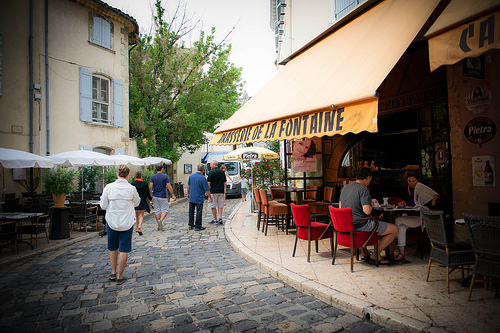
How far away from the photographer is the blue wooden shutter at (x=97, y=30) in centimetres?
1453

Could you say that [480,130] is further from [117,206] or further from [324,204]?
[117,206]

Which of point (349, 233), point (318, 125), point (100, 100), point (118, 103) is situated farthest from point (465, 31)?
point (118, 103)


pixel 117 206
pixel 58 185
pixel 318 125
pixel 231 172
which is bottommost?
pixel 117 206

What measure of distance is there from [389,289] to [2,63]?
43.7 ft

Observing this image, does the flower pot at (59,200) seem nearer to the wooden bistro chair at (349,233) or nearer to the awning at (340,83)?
the awning at (340,83)

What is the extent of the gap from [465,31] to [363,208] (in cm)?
265

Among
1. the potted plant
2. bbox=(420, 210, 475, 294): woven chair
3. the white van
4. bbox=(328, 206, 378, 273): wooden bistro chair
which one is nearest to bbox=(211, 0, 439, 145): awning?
bbox=(328, 206, 378, 273): wooden bistro chair

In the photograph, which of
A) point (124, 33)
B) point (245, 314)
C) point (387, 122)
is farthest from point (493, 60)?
point (124, 33)

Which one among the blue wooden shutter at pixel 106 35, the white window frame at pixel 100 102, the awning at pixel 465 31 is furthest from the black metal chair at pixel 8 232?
the blue wooden shutter at pixel 106 35

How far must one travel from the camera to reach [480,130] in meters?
5.16

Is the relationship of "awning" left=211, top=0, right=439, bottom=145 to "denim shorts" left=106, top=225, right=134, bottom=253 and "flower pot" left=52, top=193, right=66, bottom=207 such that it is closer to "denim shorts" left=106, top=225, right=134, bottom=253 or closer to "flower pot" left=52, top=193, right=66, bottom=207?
"denim shorts" left=106, top=225, right=134, bottom=253

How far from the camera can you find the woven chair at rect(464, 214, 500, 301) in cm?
343

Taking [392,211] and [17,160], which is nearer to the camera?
[392,211]

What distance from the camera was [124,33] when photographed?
53.3 feet
